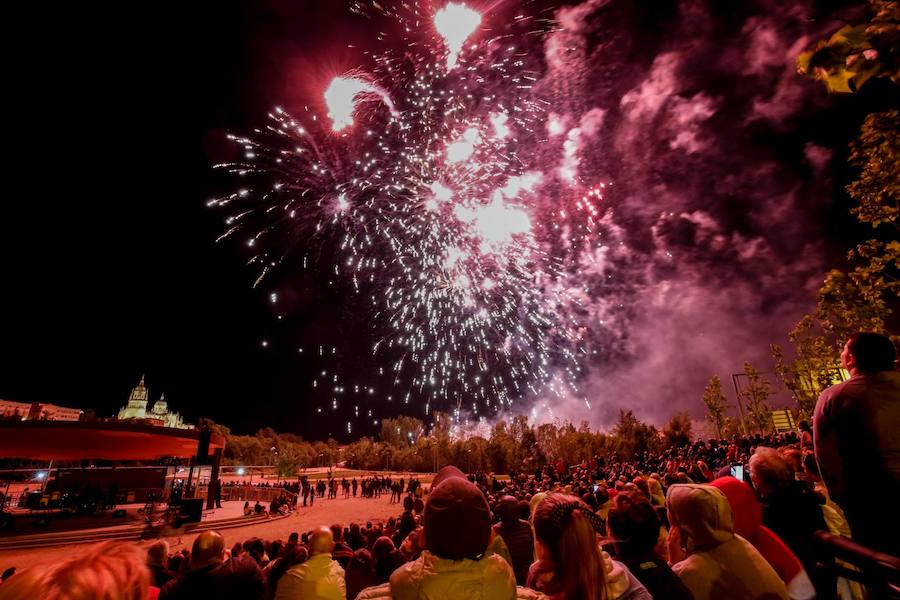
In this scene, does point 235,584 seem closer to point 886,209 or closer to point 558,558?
point 558,558

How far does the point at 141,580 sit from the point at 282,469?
346 feet

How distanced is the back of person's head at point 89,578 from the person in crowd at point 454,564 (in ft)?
3.58

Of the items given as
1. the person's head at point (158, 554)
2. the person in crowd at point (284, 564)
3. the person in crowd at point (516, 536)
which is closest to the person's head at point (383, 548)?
the person in crowd at point (284, 564)

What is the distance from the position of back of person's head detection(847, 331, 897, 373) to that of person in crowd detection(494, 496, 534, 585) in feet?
12.6

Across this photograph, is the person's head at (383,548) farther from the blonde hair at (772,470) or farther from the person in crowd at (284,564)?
the blonde hair at (772,470)

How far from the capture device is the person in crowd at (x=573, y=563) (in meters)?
2.24

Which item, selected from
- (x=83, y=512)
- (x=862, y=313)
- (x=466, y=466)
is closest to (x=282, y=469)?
(x=466, y=466)

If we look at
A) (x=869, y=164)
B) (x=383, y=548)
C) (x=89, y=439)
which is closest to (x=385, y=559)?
(x=383, y=548)

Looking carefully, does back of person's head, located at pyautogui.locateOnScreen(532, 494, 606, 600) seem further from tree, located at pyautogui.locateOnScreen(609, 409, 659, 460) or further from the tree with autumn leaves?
tree, located at pyautogui.locateOnScreen(609, 409, 659, 460)

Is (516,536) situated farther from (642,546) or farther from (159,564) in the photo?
(159,564)

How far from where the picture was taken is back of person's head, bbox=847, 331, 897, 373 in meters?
2.70

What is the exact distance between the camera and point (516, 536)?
4996mm

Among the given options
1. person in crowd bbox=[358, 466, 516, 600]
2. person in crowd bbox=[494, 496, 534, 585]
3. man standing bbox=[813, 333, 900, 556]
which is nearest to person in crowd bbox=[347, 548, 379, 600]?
person in crowd bbox=[494, 496, 534, 585]

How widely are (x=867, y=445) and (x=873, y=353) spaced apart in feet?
2.14
